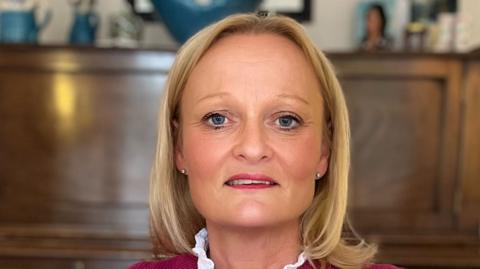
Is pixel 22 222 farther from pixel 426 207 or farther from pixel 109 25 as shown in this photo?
pixel 426 207

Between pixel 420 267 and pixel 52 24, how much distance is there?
1.60 m

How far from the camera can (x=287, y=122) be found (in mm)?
893

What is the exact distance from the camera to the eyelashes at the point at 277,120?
887 mm

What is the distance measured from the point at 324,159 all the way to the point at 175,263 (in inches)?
12.6

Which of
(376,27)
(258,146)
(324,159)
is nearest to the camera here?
(258,146)

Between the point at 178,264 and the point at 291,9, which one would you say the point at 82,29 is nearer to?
the point at 291,9

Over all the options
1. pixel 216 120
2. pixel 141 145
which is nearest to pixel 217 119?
pixel 216 120

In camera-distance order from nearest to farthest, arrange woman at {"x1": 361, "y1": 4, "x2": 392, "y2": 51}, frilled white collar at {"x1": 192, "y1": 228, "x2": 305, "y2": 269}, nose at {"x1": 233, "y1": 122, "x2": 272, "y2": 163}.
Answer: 1. nose at {"x1": 233, "y1": 122, "x2": 272, "y2": 163}
2. frilled white collar at {"x1": 192, "y1": 228, "x2": 305, "y2": 269}
3. woman at {"x1": 361, "y1": 4, "x2": 392, "y2": 51}

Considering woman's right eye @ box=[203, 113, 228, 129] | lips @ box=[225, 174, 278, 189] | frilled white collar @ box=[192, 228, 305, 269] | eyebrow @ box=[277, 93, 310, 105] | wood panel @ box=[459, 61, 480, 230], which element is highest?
eyebrow @ box=[277, 93, 310, 105]

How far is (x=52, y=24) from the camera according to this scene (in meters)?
2.25

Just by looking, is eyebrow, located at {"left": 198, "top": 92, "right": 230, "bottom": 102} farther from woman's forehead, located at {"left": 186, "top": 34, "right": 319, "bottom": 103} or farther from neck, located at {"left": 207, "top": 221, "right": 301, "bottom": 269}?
neck, located at {"left": 207, "top": 221, "right": 301, "bottom": 269}

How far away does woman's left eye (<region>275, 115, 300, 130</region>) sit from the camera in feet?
2.92

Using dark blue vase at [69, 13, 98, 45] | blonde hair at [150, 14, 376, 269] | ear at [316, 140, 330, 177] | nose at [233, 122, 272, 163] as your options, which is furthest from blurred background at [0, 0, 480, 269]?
nose at [233, 122, 272, 163]

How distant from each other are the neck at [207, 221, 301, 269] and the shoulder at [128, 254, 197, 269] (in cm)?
6
